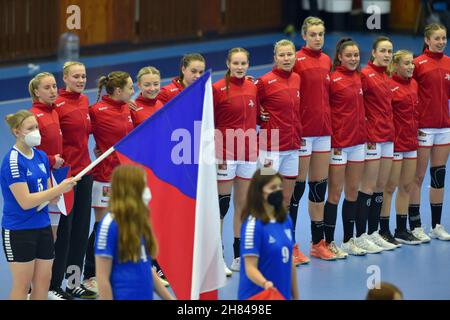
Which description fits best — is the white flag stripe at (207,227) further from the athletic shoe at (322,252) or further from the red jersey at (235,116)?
the athletic shoe at (322,252)

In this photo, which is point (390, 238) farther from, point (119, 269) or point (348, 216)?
point (119, 269)

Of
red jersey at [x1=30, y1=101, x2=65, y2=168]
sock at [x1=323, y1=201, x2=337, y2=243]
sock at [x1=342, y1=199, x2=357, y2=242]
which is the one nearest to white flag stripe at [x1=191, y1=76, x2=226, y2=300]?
red jersey at [x1=30, y1=101, x2=65, y2=168]

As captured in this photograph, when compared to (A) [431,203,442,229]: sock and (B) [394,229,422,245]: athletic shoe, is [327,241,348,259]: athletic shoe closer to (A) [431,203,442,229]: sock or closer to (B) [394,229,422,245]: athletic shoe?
(B) [394,229,422,245]: athletic shoe

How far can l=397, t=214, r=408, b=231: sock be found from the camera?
10.9m

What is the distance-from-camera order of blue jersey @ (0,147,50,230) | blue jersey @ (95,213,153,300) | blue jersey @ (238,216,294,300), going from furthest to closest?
blue jersey @ (0,147,50,230) → blue jersey @ (238,216,294,300) → blue jersey @ (95,213,153,300)

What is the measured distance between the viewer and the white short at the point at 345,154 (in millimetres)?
10289

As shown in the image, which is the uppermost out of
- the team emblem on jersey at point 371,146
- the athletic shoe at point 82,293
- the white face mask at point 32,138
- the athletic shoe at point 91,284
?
the white face mask at point 32,138

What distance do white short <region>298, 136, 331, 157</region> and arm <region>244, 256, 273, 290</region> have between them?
3.37 metres

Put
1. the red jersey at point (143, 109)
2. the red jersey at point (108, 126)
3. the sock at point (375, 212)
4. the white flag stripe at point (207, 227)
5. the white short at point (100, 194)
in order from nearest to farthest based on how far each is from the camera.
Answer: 1. the white flag stripe at point (207, 227)
2. the red jersey at point (108, 126)
3. the white short at point (100, 194)
4. the red jersey at point (143, 109)
5. the sock at point (375, 212)

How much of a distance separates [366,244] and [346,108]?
56.0 inches

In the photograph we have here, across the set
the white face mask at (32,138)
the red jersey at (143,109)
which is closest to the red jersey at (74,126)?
the red jersey at (143,109)

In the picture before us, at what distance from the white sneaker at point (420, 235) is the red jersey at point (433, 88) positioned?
3.55 feet

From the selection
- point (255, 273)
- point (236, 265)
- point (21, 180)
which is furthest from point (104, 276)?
point (236, 265)
